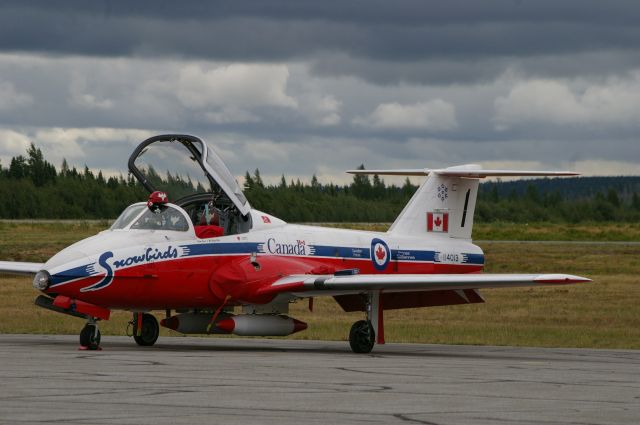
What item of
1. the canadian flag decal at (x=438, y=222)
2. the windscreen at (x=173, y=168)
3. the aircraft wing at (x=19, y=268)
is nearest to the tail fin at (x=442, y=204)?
the canadian flag decal at (x=438, y=222)

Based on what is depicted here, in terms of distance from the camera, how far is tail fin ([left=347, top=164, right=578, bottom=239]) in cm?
2736

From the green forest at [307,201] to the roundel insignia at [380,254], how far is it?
61.6ft

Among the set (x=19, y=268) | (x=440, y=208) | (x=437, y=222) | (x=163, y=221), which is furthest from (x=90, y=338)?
(x=440, y=208)

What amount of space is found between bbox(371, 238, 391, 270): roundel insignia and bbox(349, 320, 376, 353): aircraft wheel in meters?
2.48

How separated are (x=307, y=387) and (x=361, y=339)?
8138 millimetres

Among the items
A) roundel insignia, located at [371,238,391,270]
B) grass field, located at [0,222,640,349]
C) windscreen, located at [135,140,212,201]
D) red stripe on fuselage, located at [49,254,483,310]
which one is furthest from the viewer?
grass field, located at [0,222,640,349]

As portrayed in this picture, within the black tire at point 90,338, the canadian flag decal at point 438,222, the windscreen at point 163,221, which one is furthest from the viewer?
the canadian flag decal at point 438,222

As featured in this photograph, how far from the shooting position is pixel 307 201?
58844mm

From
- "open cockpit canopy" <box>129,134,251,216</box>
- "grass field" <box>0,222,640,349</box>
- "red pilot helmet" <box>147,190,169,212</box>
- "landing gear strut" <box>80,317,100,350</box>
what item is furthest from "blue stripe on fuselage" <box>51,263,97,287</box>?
"grass field" <box>0,222,640,349</box>

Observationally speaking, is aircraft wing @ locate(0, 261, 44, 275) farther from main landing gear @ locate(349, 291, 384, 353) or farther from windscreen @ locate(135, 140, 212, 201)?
main landing gear @ locate(349, 291, 384, 353)

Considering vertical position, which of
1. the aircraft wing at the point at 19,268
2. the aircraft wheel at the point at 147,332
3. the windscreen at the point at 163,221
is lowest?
the aircraft wheel at the point at 147,332

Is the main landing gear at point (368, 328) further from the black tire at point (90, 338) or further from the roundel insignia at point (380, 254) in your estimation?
the black tire at point (90, 338)

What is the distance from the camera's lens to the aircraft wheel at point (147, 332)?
24.2 meters

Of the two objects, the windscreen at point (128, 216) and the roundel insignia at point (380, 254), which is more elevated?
the windscreen at point (128, 216)
